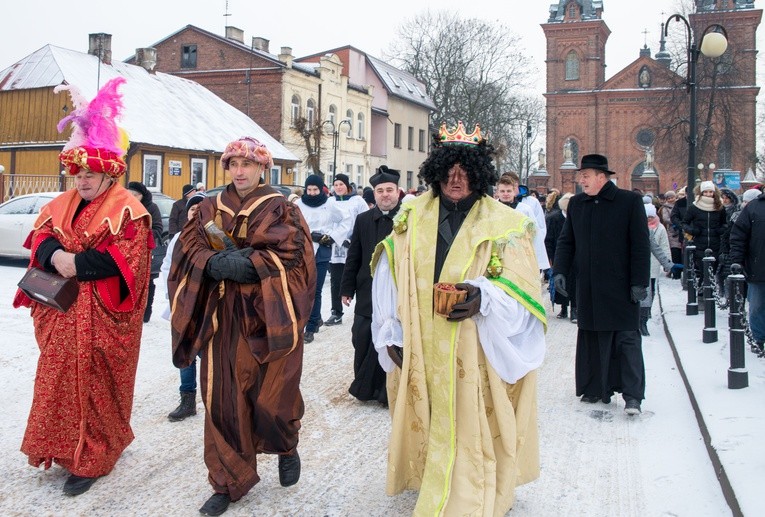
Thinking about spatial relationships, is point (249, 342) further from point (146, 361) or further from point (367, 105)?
point (367, 105)

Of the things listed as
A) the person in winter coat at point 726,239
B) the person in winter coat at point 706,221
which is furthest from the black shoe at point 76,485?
the person in winter coat at point 706,221

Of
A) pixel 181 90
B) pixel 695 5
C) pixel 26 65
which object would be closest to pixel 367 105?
pixel 181 90

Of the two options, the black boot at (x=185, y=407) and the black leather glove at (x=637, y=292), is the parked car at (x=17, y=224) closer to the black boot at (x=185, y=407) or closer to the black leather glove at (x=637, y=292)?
the black boot at (x=185, y=407)

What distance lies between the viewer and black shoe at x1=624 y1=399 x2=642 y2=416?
251 inches

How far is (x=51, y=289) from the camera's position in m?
4.65

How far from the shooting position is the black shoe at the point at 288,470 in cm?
470

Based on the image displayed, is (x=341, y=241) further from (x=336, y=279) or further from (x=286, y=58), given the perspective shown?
(x=286, y=58)

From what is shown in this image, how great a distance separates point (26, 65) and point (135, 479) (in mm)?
27361

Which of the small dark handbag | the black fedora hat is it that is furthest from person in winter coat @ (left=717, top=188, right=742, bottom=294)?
the small dark handbag

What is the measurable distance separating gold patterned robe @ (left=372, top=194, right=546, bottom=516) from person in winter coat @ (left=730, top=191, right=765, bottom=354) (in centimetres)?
500

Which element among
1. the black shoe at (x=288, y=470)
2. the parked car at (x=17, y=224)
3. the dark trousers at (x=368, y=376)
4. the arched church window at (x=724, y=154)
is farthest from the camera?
the arched church window at (x=724, y=154)

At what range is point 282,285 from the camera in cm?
443

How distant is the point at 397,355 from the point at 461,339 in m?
0.40

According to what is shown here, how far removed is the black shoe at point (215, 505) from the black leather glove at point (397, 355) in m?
1.20
